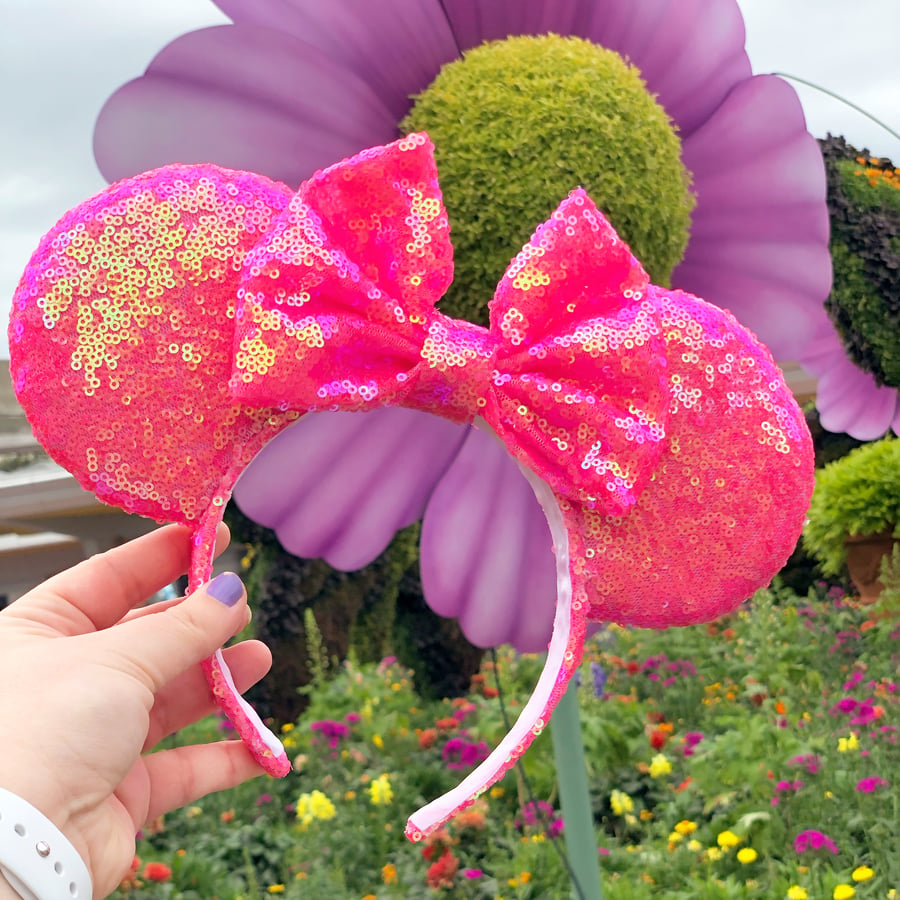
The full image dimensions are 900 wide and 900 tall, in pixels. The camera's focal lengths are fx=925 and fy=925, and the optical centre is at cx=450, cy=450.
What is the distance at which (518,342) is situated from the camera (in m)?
0.51

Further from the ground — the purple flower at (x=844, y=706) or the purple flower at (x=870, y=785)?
the purple flower at (x=870, y=785)

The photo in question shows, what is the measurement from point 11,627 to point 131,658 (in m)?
0.10

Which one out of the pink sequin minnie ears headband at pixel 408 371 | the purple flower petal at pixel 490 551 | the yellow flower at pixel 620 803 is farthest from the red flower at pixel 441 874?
the pink sequin minnie ears headband at pixel 408 371

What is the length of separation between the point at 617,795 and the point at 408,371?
120 cm

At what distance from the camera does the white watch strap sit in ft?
1.30

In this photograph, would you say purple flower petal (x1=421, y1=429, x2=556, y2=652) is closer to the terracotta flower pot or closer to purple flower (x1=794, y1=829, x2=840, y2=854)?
purple flower (x1=794, y1=829, x2=840, y2=854)

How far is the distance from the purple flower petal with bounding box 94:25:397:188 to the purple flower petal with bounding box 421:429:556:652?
26 centimetres

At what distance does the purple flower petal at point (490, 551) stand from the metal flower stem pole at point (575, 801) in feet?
0.23

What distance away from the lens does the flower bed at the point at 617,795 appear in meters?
1.32

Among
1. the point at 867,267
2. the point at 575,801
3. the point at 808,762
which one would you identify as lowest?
the point at 808,762

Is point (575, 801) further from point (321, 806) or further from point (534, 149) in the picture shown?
point (321, 806)

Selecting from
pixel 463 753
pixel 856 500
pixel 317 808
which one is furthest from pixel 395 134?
pixel 856 500

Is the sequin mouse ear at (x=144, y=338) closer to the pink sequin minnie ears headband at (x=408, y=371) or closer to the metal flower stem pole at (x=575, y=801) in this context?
the pink sequin minnie ears headband at (x=408, y=371)

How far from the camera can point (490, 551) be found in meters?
0.77
